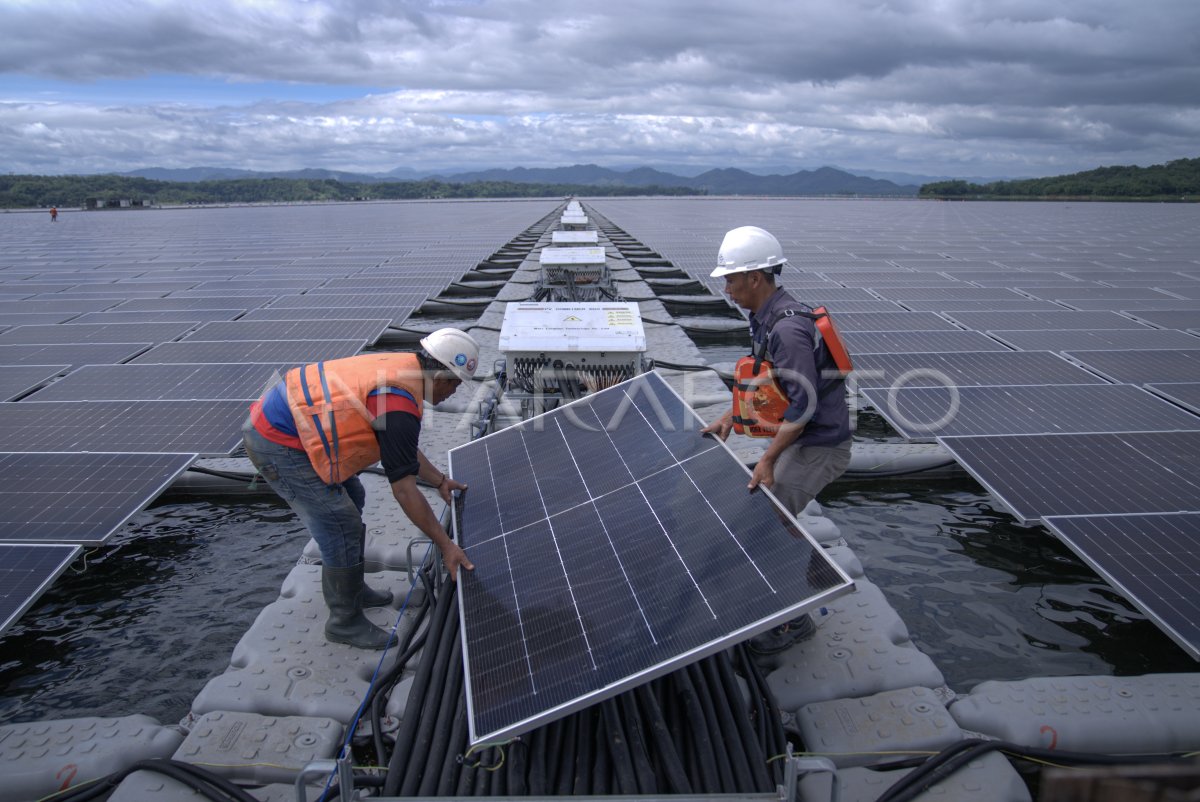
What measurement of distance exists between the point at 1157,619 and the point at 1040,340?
8.67 metres

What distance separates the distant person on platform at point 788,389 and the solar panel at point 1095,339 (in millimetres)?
8145

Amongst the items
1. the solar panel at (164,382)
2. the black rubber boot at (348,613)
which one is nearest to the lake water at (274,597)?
the black rubber boot at (348,613)

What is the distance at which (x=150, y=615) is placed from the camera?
6230 millimetres

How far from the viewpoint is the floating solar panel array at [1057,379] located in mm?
6262

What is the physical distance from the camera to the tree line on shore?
88.4 m

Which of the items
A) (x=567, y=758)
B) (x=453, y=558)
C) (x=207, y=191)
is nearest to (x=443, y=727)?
(x=567, y=758)

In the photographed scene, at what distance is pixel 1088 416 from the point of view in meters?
8.32

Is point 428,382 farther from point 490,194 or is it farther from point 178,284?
point 490,194

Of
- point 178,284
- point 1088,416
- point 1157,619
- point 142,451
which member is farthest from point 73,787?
point 178,284

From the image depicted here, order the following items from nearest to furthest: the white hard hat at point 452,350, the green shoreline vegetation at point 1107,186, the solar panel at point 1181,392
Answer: the white hard hat at point 452,350 → the solar panel at point 1181,392 → the green shoreline vegetation at point 1107,186

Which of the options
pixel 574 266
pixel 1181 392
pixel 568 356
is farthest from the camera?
pixel 574 266

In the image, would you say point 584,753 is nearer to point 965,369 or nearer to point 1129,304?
point 965,369

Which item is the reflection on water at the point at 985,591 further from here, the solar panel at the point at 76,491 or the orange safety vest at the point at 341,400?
the solar panel at the point at 76,491

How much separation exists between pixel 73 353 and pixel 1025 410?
45.6 ft
